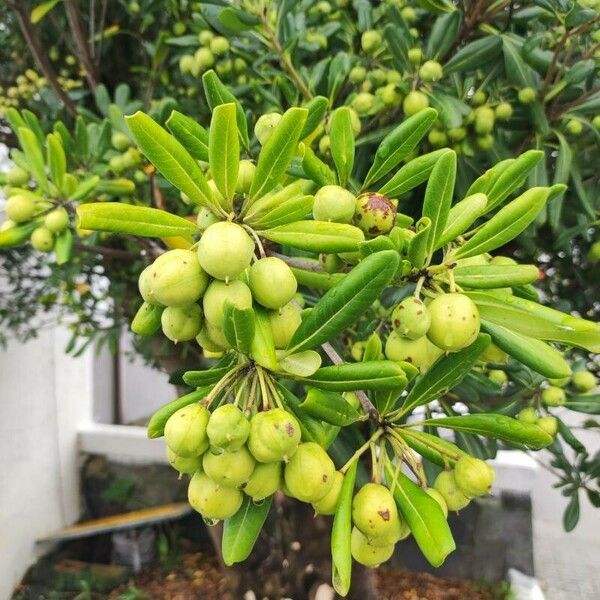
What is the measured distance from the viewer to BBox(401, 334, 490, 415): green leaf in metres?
0.52

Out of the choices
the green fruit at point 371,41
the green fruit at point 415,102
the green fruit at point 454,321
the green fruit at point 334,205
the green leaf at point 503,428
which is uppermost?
the green fruit at point 371,41

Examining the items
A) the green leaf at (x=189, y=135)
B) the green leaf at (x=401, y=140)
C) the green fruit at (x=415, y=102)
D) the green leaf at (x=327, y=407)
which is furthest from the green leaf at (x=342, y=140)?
the green fruit at (x=415, y=102)

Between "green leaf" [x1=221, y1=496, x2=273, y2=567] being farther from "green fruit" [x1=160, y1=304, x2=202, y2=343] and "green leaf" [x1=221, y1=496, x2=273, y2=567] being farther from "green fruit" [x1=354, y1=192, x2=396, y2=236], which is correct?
"green fruit" [x1=354, y1=192, x2=396, y2=236]

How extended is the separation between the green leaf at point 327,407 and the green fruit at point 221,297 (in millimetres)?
105

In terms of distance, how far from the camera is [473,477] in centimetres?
56

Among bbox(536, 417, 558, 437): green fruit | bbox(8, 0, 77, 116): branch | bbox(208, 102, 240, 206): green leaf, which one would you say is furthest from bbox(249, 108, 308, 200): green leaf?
bbox(8, 0, 77, 116): branch

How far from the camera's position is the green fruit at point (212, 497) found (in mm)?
493

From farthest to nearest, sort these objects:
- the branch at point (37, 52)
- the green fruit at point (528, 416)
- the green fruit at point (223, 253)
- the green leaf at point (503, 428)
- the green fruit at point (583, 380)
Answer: the branch at point (37, 52) < the green fruit at point (583, 380) < the green fruit at point (528, 416) < the green leaf at point (503, 428) < the green fruit at point (223, 253)

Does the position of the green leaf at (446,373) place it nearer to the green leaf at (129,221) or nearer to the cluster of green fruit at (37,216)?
the green leaf at (129,221)

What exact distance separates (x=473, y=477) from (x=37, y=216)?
0.89 metres

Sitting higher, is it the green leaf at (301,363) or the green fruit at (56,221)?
the green fruit at (56,221)

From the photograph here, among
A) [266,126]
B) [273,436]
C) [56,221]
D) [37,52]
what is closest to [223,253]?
[273,436]

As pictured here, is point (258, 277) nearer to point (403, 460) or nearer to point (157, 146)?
point (157, 146)

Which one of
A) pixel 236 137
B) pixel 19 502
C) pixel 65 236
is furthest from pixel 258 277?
pixel 19 502
